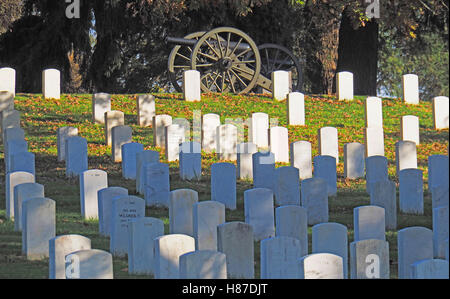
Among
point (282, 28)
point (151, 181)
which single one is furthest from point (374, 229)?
point (282, 28)

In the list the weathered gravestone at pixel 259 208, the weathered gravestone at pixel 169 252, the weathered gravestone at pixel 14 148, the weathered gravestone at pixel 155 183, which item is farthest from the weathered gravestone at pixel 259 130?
the weathered gravestone at pixel 169 252

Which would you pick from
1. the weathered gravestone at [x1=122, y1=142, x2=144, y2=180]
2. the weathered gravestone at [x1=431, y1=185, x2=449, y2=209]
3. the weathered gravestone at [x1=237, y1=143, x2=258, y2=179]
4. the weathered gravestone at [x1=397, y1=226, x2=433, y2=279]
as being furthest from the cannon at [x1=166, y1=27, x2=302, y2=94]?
the weathered gravestone at [x1=397, y1=226, x2=433, y2=279]

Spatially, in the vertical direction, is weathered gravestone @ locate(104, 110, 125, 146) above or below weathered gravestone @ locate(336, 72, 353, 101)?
below

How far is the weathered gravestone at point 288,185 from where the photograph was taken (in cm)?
1020

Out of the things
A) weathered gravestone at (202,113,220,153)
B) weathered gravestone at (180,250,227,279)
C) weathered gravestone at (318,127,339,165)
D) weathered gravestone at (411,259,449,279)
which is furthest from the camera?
weathered gravestone at (202,113,220,153)

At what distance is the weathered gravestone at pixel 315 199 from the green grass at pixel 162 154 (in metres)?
0.32

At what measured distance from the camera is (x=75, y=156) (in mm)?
12156

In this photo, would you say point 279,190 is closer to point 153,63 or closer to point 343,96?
point 343,96

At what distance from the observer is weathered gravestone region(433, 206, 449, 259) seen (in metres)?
7.45

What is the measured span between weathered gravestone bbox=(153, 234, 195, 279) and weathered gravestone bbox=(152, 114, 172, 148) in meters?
7.91

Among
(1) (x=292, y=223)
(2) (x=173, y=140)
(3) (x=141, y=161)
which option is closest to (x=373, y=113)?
(2) (x=173, y=140)

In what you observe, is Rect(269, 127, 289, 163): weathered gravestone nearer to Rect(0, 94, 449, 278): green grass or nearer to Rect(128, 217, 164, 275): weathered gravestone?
Rect(0, 94, 449, 278): green grass

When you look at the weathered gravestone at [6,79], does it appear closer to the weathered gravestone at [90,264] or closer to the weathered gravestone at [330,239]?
the weathered gravestone at [330,239]

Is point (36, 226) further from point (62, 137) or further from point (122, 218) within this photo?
point (62, 137)
